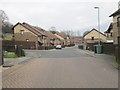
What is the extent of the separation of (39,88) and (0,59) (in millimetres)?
16167

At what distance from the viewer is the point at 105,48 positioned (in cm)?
4853

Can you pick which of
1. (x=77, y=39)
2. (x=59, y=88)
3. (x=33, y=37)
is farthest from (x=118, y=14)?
(x=77, y=39)

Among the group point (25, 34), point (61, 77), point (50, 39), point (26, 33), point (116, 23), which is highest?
point (26, 33)

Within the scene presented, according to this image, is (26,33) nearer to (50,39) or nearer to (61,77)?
(50,39)

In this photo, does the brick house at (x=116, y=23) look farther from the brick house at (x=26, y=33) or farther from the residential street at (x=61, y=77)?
the brick house at (x=26, y=33)

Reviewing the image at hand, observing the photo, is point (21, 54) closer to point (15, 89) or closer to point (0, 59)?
point (0, 59)

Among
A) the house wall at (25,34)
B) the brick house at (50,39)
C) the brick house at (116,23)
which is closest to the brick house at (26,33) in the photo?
the house wall at (25,34)

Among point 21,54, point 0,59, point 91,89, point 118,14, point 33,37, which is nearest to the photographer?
point 91,89

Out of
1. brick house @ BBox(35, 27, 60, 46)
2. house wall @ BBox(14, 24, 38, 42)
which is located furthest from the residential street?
brick house @ BBox(35, 27, 60, 46)

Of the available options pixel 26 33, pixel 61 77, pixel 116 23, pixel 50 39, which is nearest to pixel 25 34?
pixel 26 33

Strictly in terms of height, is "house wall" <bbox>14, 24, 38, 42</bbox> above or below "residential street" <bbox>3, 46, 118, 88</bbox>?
above

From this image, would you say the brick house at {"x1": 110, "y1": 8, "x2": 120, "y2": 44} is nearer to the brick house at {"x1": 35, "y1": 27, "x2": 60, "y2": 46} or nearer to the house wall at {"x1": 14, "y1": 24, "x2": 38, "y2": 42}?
the house wall at {"x1": 14, "y1": 24, "x2": 38, "y2": 42}

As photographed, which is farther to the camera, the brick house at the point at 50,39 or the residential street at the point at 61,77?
the brick house at the point at 50,39

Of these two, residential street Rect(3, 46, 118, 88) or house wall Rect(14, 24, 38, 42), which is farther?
house wall Rect(14, 24, 38, 42)
